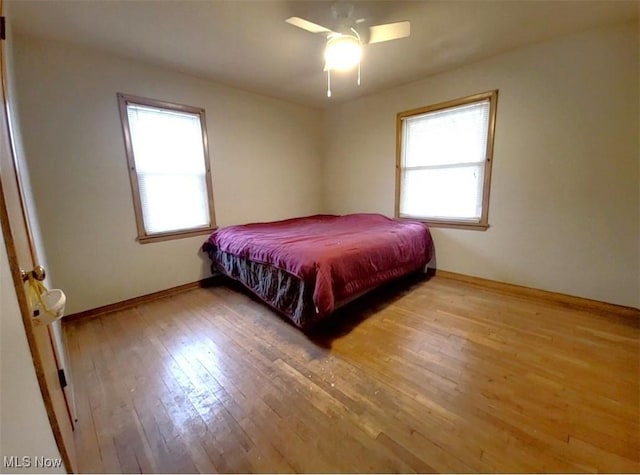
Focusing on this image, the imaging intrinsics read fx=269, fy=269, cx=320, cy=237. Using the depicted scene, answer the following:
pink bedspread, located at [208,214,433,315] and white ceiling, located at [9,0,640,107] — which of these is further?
pink bedspread, located at [208,214,433,315]

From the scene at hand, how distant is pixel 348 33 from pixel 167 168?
2.27m

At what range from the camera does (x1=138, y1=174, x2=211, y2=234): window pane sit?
114 inches

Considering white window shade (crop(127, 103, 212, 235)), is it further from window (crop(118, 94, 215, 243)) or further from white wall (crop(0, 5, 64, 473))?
white wall (crop(0, 5, 64, 473))

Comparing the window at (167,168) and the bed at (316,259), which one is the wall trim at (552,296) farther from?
the window at (167,168)

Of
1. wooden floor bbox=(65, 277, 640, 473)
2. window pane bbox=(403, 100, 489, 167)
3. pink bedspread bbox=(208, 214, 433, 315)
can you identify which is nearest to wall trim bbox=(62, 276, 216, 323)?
wooden floor bbox=(65, 277, 640, 473)

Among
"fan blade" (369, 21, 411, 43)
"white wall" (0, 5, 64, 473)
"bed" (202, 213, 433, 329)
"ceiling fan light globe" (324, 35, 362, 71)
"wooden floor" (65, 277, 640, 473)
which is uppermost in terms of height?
"fan blade" (369, 21, 411, 43)

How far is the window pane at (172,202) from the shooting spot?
2889 millimetres

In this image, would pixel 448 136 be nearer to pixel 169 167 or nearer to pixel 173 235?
pixel 169 167

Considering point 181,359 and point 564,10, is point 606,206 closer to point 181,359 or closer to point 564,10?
point 564,10

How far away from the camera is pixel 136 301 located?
9.41 ft

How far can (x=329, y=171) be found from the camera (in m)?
4.65

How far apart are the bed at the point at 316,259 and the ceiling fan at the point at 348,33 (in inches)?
59.8

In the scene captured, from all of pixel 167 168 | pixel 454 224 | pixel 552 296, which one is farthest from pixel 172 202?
pixel 552 296

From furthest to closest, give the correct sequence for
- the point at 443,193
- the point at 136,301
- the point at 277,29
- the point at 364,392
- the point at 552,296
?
the point at 443,193, the point at 136,301, the point at 552,296, the point at 277,29, the point at 364,392
